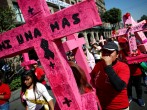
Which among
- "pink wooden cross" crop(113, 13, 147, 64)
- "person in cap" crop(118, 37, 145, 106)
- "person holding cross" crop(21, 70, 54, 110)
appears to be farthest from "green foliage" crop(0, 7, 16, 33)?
"person holding cross" crop(21, 70, 54, 110)

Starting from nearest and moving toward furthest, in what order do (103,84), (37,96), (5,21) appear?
1. (103,84)
2. (37,96)
3. (5,21)

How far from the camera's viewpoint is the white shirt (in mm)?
2963

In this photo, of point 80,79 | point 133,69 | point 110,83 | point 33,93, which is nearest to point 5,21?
point 133,69

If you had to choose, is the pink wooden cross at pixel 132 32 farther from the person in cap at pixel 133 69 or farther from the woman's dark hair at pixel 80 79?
the woman's dark hair at pixel 80 79

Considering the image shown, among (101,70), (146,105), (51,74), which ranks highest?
(51,74)

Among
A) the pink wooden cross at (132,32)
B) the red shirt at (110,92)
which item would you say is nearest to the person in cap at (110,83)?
the red shirt at (110,92)

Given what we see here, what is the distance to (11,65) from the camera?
1172 cm

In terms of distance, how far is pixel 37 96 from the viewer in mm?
3025

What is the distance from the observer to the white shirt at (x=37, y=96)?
2.96 meters

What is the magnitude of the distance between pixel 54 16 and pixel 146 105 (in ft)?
13.6

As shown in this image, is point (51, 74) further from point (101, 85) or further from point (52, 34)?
point (101, 85)

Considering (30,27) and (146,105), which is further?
(146,105)

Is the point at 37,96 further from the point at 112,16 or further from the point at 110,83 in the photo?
the point at 112,16

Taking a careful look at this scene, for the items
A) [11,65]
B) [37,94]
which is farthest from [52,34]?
[11,65]
